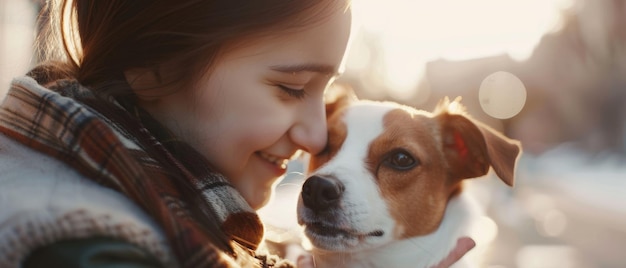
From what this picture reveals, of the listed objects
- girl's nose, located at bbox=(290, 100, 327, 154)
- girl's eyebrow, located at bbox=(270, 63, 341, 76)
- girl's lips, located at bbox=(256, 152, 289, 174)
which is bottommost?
girl's lips, located at bbox=(256, 152, 289, 174)

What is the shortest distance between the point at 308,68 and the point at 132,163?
742mm

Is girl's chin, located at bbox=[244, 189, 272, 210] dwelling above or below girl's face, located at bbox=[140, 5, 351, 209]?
below

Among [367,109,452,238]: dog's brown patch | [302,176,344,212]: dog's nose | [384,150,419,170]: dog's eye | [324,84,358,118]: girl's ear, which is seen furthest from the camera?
[324,84,358,118]: girl's ear

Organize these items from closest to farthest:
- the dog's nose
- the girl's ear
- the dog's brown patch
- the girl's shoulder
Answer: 1. the girl's shoulder
2. the dog's nose
3. the dog's brown patch
4. the girl's ear

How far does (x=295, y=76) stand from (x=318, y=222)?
724 millimetres

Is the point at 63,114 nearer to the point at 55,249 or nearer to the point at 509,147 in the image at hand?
the point at 55,249

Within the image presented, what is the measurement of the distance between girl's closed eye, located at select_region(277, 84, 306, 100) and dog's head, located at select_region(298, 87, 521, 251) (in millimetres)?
443

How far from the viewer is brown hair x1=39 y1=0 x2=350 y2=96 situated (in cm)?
178

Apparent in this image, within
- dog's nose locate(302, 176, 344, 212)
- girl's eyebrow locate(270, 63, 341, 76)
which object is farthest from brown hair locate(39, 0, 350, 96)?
dog's nose locate(302, 176, 344, 212)

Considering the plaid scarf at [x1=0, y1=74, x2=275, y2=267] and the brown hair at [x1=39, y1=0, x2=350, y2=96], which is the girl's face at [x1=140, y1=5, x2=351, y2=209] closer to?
the brown hair at [x1=39, y1=0, x2=350, y2=96]

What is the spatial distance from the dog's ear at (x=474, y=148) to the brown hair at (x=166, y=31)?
4.08ft

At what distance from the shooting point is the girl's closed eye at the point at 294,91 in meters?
1.93

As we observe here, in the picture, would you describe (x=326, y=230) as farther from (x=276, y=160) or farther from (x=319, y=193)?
(x=276, y=160)

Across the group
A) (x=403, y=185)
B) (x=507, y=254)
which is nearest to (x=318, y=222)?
(x=403, y=185)
